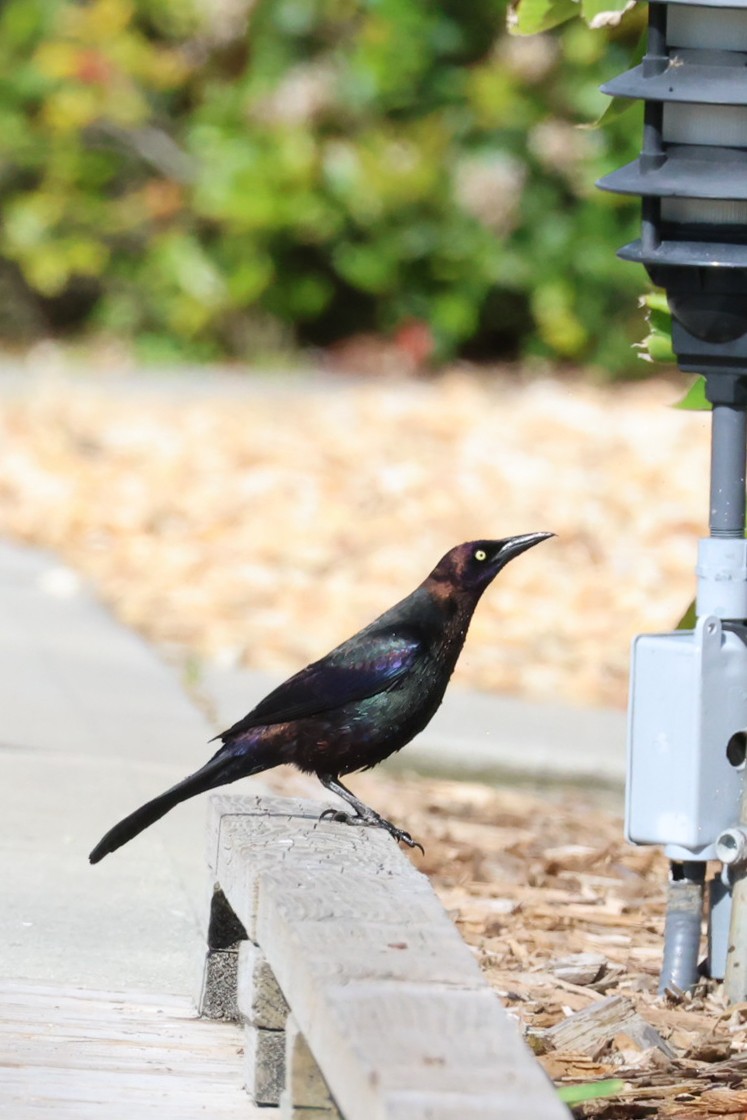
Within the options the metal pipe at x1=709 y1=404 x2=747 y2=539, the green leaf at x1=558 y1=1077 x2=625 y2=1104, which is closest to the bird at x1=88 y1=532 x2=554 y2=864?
the metal pipe at x1=709 y1=404 x2=747 y2=539

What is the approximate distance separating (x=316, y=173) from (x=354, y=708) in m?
10.0

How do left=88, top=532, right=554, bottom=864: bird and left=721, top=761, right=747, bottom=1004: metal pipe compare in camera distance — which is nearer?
left=721, top=761, right=747, bottom=1004: metal pipe

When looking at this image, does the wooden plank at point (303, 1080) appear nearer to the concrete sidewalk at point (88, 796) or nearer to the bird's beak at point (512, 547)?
the concrete sidewalk at point (88, 796)

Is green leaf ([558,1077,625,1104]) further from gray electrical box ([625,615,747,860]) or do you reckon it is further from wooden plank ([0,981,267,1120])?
gray electrical box ([625,615,747,860])

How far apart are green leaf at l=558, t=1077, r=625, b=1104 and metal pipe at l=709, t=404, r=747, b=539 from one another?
3.52 feet

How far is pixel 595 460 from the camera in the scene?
1005 cm

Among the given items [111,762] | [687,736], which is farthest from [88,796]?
[687,736]

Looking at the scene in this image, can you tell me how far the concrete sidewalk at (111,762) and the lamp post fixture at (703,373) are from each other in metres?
1.03

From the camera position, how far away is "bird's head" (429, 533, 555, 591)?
3.89 m

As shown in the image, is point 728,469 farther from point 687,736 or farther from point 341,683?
point 341,683

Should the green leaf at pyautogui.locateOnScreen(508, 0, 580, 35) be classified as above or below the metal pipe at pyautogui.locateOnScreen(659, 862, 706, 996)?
above

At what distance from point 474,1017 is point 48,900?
6.25 feet

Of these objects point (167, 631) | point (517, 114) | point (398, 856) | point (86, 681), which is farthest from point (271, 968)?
point (517, 114)

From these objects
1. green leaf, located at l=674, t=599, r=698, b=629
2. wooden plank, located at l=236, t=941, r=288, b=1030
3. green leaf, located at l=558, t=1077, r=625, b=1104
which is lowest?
green leaf, located at l=558, t=1077, r=625, b=1104
